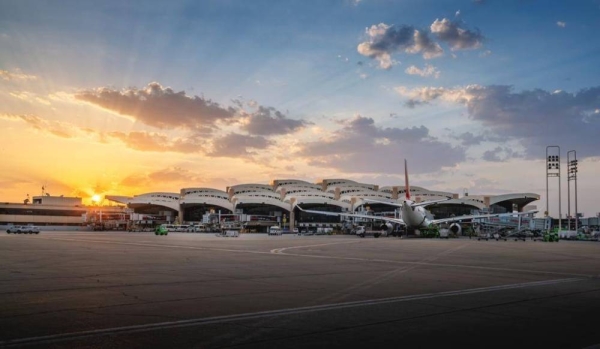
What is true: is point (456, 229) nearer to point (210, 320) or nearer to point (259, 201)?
point (210, 320)

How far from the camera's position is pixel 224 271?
2103 cm

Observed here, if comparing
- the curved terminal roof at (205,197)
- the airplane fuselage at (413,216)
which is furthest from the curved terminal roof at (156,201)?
the airplane fuselage at (413,216)

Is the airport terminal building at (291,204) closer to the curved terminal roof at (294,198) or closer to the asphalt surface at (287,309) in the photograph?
the curved terminal roof at (294,198)

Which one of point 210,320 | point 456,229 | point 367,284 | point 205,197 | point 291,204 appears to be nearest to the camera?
point 210,320

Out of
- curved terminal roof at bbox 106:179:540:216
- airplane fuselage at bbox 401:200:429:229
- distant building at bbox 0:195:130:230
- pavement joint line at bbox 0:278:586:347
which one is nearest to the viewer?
pavement joint line at bbox 0:278:586:347

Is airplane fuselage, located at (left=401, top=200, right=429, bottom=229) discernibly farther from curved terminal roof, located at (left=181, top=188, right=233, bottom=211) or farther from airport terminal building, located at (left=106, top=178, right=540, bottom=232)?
curved terminal roof, located at (left=181, top=188, right=233, bottom=211)

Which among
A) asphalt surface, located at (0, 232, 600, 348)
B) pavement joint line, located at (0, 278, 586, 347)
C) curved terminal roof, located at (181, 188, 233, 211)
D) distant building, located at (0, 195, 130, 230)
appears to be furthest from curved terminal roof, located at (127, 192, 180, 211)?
pavement joint line, located at (0, 278, 586, 347)

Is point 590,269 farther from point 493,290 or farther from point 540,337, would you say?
point 540,337

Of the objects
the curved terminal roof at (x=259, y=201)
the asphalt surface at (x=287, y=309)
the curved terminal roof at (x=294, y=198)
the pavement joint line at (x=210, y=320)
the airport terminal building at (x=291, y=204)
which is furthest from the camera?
the curved terminal roof at (x=294, y=198)

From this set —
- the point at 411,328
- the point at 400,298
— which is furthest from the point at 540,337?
the point at 400,298

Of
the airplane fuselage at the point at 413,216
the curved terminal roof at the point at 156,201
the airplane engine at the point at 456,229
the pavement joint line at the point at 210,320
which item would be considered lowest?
the airplane engine at the point at 456,229

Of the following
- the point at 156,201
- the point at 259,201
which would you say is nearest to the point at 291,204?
the point at 259,201

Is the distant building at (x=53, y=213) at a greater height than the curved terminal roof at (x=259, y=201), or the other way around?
the curved terminal roof at (x=259, y=201)

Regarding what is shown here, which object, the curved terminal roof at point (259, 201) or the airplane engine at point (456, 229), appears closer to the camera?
the airplane engine at point (456, 229)
